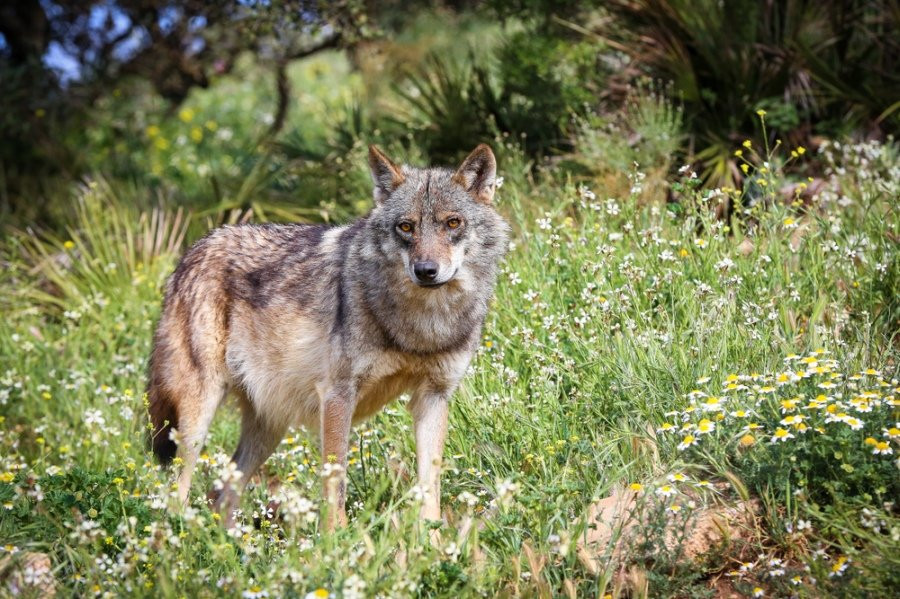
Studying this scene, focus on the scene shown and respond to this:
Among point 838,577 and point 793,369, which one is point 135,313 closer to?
point 793,369

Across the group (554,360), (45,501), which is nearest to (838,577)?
(554,360)

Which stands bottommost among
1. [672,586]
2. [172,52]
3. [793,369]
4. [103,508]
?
[672,586]

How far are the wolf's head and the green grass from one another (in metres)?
0.72

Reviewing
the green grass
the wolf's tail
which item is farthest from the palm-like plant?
the wolf's tail

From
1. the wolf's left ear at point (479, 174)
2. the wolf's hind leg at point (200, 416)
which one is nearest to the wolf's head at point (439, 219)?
the wolf's left ear at point (479, 174)

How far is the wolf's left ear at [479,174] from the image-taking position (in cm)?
509

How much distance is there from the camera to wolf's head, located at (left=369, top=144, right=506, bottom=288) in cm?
478

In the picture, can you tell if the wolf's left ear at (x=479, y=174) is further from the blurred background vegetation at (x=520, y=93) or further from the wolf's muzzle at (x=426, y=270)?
the blurred background vegetation at (x=520, y=93)

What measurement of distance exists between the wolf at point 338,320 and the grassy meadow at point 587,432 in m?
0.24

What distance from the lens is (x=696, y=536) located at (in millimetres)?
4254

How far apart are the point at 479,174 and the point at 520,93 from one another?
4.33 m

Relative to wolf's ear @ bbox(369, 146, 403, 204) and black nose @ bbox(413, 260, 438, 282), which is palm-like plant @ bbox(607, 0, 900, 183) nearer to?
wolf's ear @ bbox(369, 146, 403, 204)

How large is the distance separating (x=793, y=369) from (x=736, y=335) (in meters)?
0.49

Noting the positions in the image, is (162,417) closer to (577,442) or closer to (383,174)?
(383,174)
